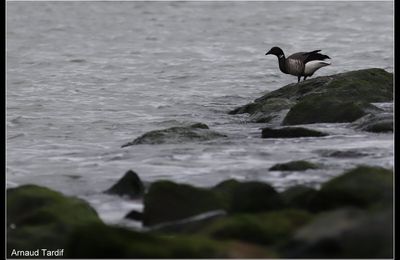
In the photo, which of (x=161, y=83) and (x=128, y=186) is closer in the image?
(x=128, y=186)

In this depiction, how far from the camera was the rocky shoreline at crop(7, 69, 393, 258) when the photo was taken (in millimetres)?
6258

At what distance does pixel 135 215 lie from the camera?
8344 mm

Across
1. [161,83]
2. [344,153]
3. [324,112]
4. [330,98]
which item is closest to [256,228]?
[344,153]

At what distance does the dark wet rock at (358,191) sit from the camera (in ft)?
23.6

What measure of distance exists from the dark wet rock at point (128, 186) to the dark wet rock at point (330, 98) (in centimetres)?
441

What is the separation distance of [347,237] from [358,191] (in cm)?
124

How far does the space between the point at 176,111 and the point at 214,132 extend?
4693 mm

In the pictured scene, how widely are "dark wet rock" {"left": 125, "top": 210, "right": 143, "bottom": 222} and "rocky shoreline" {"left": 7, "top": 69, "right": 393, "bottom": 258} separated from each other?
12 millimetres

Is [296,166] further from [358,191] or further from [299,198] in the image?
[358,191]

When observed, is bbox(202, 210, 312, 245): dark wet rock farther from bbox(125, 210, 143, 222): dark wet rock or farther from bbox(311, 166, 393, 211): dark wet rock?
bbox(125, 210, 143, 222): dark wet rock

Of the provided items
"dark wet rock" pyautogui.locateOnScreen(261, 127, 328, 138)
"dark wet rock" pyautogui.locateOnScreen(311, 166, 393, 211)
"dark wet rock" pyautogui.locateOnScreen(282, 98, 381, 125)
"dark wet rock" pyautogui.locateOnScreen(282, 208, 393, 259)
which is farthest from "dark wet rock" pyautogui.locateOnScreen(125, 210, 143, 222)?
"dark wet rock" pyautogui.locateOnScreen(282, 98, 381, 125)

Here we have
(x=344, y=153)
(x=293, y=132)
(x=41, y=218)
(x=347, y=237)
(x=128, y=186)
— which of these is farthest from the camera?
(x=293, y=132)

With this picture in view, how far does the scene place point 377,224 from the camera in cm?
618
